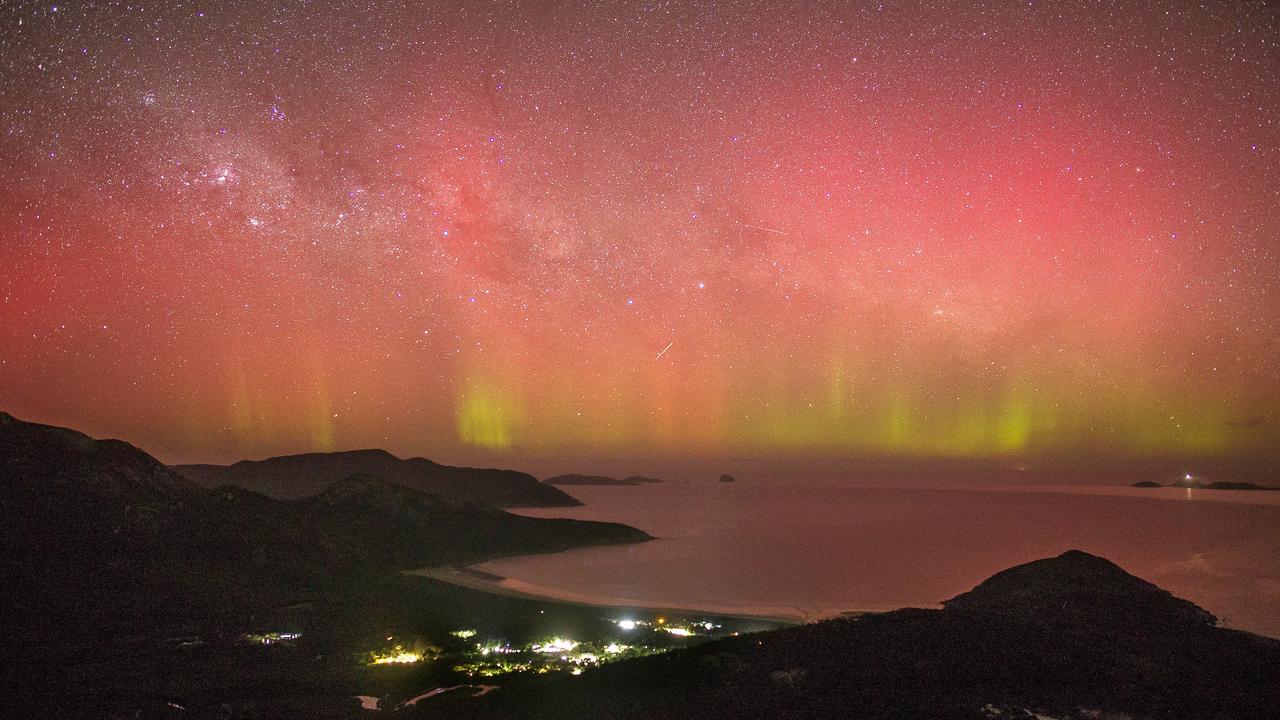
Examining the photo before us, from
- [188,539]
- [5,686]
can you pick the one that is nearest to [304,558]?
[188,539]

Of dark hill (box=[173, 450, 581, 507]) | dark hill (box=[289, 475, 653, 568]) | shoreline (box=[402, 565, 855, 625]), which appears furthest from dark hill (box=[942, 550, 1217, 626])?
dark hill (box=[173, 450, 581, 507])

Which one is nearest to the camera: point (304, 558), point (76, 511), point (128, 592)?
point (128, 592)

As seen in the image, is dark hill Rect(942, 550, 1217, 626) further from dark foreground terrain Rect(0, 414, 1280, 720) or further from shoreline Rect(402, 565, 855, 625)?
shoreline Rect(402, 565, 855, 625)

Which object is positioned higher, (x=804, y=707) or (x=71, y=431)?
(x=71, y=431)

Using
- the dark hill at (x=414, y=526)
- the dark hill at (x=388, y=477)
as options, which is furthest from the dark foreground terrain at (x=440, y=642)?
the dark hill at (x=388, y=477)

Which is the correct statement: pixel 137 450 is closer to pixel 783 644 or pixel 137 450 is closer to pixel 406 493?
pixel 406 493

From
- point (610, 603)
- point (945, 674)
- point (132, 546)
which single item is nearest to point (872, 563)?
point (610, 603)
